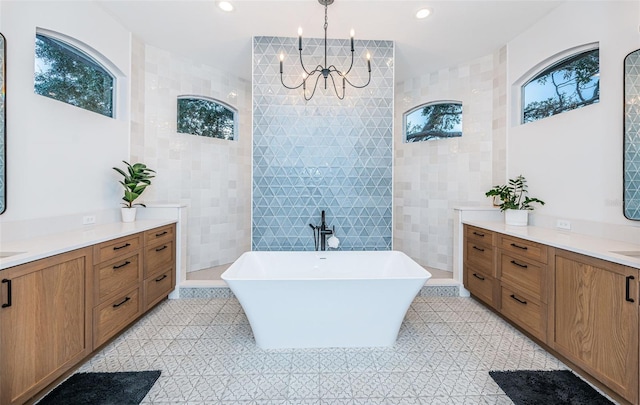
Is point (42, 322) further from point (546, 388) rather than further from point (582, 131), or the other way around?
point (582, 131)

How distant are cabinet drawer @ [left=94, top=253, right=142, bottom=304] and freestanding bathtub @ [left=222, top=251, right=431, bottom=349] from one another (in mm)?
850

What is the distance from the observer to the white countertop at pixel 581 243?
159cm

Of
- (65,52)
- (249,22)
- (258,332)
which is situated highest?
(249,22)

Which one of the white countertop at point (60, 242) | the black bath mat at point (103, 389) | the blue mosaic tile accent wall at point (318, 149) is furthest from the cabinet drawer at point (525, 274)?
the white countertop at point (60, 242)

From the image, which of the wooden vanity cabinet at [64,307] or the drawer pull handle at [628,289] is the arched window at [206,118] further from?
the drawer pull handle at [628,289]

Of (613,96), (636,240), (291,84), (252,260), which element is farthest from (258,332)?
(613,96)

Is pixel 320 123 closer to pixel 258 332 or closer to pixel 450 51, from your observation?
pixel 450 51

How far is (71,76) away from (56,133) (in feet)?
1.92

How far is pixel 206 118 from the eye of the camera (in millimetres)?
3963

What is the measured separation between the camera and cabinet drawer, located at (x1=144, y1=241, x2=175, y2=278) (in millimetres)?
2582

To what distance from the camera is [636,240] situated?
6.42 feet

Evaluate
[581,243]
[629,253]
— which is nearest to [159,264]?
[581,243]

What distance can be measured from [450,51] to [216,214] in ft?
12.2

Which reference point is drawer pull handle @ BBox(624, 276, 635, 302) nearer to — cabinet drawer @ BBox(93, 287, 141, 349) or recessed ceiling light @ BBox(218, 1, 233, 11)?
cabinet drawer @ BBox(93, 287, 141, 349)
